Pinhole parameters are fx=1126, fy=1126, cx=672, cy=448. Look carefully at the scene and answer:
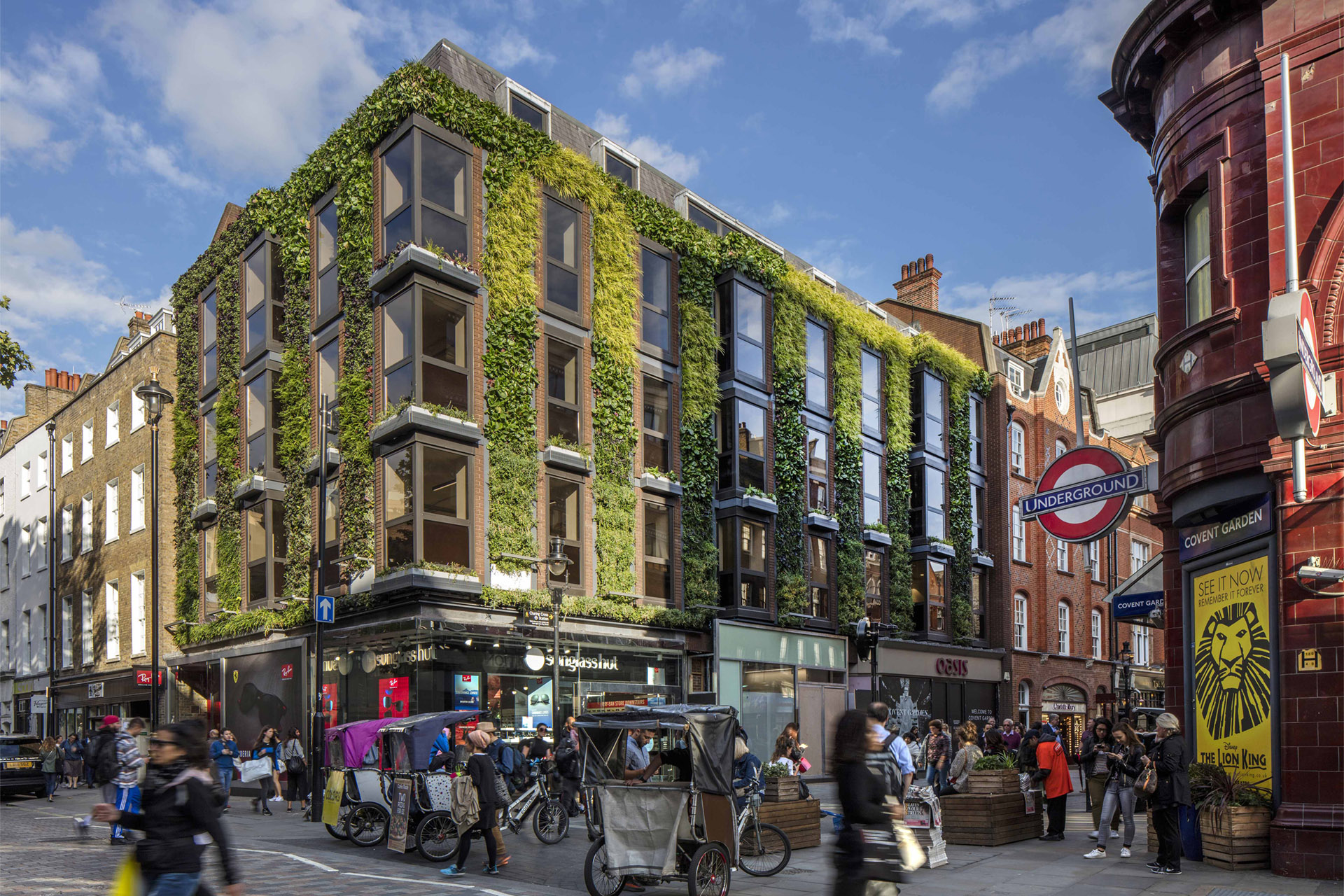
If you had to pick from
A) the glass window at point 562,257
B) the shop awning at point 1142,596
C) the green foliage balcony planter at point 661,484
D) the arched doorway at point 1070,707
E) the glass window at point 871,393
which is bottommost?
the arched doorway at point 1070,707

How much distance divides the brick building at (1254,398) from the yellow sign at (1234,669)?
0.03 meters

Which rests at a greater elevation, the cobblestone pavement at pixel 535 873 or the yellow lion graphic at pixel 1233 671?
the yellow lion graphic at pixel 1233 671

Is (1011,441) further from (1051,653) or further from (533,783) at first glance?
(533,783)

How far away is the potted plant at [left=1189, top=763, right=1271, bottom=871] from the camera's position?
1203 cm

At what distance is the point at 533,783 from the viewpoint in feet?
53.0

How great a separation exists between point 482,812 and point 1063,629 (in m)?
35.2

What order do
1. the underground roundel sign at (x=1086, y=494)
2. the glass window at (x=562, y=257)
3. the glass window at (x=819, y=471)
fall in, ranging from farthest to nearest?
the glass window at (x=819, y=471)
the glass window at (x=562, y=257)
the underground roundel sign at (x=1086, y=494)

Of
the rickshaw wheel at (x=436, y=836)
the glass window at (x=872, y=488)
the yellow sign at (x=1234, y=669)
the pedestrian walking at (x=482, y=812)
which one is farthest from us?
the glass window at (x=872, y=488)

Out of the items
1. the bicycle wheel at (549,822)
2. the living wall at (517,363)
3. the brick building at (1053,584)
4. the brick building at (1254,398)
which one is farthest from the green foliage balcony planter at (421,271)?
the brick building at (1053,584)

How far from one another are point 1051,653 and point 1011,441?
8.07m

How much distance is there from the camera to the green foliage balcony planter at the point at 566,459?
25.3 metres

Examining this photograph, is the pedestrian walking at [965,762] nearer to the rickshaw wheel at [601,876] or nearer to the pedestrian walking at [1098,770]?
the pedestrian walking at [1098,770]

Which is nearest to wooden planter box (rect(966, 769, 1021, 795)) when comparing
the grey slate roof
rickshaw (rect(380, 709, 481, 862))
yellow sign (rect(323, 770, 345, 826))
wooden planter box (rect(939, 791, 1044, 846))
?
wooden planter box (rect(939, 791, 1044, 846))

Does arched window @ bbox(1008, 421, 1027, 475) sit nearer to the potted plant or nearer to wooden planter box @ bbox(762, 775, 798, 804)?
wooden planter box @ bbox(762, 775, 798, 804)
